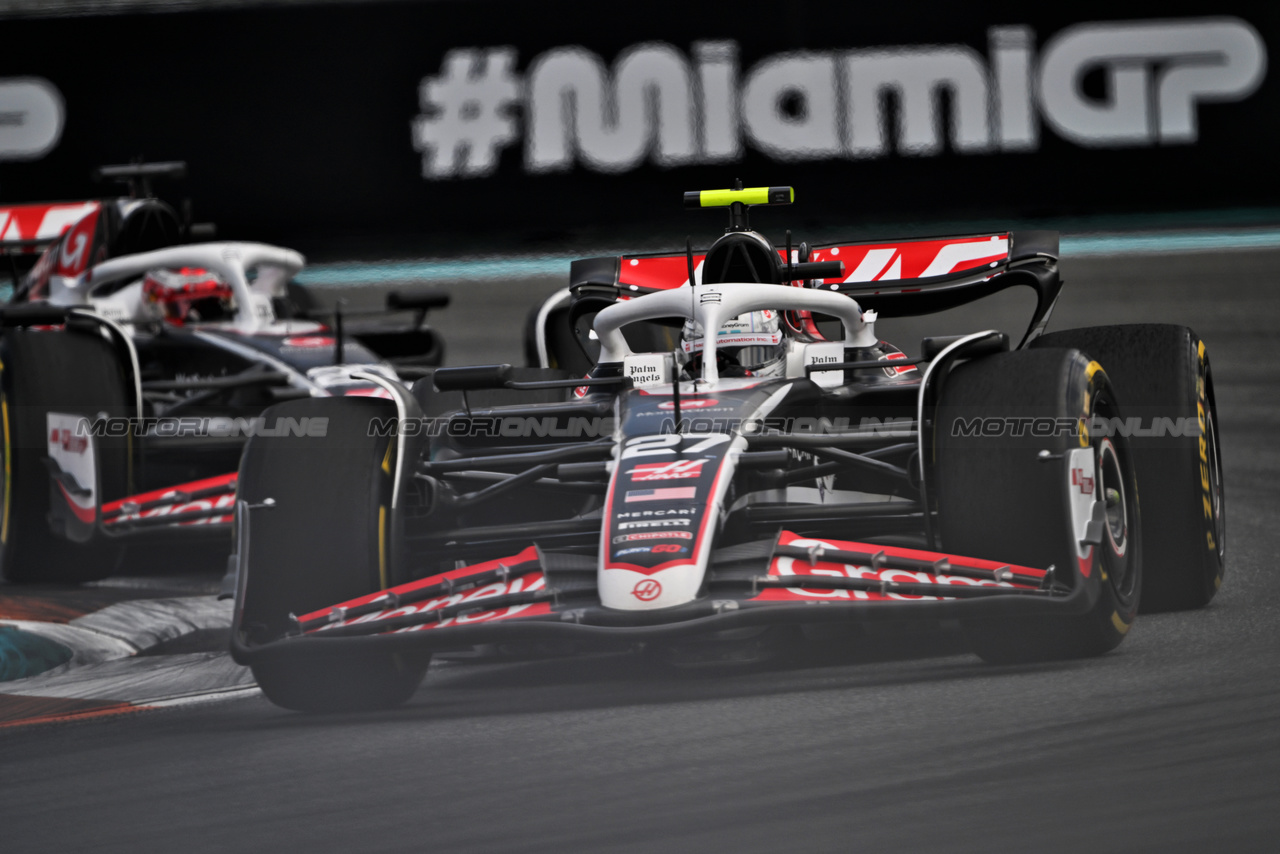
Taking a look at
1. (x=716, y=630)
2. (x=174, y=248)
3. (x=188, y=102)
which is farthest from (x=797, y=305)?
(x=188, y=102)

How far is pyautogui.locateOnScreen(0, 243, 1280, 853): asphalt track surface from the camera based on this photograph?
367 centimetres

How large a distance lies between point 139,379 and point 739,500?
3696 millimetres

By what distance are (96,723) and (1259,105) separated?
1451 cm

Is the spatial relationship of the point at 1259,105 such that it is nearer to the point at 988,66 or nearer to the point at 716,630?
the point at 988,66

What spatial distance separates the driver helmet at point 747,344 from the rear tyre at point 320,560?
1111 millimetres

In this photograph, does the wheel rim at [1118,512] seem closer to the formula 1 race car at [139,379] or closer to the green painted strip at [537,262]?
the formula 1 race car at [139,379]

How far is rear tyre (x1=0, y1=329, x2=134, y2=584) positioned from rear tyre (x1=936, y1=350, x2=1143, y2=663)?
4.06 meters

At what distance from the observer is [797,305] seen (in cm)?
574

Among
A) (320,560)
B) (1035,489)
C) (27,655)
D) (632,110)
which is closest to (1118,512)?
(1035,489)

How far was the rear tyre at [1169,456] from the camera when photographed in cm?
573

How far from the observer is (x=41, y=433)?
776 centimetres

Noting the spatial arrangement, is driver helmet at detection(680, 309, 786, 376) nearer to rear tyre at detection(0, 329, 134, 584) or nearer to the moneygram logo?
rear tyre at detection(0, 329, 134, 584)

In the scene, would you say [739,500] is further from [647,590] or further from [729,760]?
[729,760]

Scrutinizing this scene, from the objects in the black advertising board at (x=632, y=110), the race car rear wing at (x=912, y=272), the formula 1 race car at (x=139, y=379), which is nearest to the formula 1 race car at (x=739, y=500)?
the race car rear wing at (x=912, y=272)
